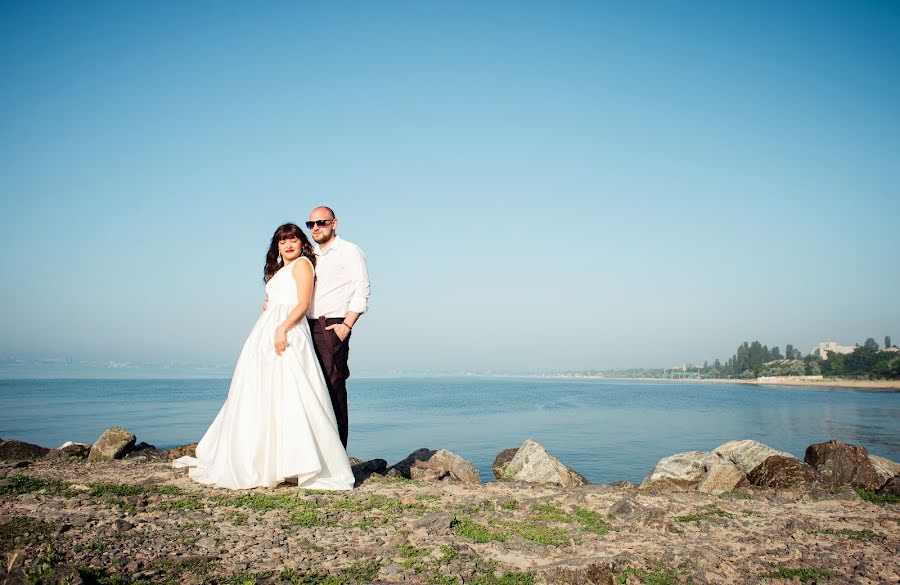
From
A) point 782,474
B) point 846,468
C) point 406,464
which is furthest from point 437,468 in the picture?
point 846,468

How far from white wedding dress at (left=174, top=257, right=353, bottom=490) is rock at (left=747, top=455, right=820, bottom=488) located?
7.42 m

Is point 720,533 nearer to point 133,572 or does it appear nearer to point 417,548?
point 417,548

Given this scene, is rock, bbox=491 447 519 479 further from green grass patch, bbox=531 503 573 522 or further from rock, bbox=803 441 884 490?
green grass patch, bbox=531 503 573 522

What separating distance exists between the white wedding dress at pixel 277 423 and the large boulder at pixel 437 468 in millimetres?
2383

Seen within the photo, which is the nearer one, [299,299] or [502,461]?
[299,299]

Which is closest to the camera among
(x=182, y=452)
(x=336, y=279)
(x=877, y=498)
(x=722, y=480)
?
(x=336, y=279)

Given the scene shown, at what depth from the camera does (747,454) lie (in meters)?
11.5

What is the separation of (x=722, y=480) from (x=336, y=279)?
7318 millimetres

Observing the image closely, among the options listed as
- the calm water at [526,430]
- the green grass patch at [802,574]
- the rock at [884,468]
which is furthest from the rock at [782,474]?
the calm water at [526,430]

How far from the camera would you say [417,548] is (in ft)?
17.2

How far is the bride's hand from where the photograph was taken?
295 inches

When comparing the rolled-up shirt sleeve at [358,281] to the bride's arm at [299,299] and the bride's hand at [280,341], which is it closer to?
the bride's arm at [299,299]

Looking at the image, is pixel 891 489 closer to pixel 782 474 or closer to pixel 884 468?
pixel 782 474

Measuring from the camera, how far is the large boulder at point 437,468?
10.0 metres
